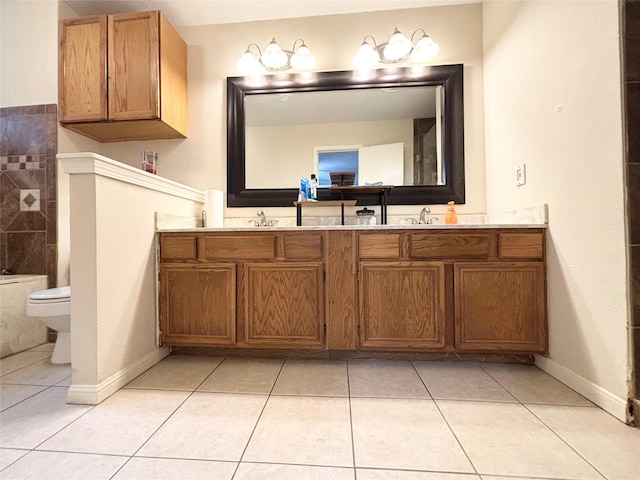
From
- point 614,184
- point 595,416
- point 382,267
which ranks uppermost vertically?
point 614,184

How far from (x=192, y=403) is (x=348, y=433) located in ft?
2.19

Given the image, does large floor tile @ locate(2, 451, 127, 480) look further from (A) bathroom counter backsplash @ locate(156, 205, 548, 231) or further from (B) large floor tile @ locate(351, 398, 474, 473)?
(A) bathroom counter backsplash @ locate(156, 205, 548, 231)

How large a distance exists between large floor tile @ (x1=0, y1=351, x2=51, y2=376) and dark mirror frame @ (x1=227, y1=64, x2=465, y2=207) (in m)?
1.47

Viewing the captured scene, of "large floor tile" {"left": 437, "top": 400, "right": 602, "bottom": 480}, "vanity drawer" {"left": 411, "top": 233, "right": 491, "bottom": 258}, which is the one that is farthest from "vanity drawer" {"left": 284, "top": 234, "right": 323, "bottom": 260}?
"large floor tile" {"left": 437, "top": 400, "right": 602, "bottom": 480}

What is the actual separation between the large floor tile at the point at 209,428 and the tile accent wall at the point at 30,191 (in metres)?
1.65

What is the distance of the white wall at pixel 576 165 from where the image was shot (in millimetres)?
1116

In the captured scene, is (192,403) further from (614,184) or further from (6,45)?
(6,45)

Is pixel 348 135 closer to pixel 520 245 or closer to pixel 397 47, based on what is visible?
pixel 397 47

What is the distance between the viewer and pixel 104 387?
1.28 m

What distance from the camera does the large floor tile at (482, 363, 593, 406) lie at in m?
1.25

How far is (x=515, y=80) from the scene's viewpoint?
67.1 inches

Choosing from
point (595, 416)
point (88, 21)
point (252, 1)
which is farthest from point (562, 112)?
point (88, 21)

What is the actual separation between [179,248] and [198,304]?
34 centimetres

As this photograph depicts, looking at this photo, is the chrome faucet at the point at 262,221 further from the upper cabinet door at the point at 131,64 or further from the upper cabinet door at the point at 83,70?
the upper cabinet door at the point at 83,70
